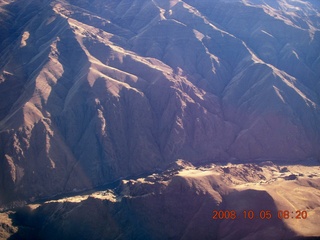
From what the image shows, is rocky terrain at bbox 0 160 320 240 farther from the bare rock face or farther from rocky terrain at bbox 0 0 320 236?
the bare rock face

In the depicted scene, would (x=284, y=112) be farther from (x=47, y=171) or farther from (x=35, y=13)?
(x=35, y=13)

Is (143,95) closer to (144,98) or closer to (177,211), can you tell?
(144,98)
